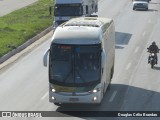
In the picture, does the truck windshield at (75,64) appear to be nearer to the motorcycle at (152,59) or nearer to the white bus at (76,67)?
the white bus at (76,67)

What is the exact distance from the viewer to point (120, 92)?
2588 centimetres

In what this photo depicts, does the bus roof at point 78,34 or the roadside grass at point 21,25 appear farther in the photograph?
the roadside grass at point 21,25

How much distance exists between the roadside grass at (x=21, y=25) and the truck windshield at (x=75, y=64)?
13645mm

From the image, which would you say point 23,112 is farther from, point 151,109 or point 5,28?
point 5,28

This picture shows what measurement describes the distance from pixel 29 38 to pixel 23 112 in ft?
69.2

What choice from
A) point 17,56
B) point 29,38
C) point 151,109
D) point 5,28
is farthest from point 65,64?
point 5,28

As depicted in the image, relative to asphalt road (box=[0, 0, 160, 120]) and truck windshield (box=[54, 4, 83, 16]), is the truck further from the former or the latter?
asphalt road (box=[0, 0, 160, 120])

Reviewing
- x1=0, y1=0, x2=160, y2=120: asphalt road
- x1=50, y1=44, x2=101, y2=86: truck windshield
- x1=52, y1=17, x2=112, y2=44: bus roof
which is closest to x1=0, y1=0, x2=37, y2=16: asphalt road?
x1=0, y1=0, x2=160, y2=120: asphalt road

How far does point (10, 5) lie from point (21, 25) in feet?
78.6

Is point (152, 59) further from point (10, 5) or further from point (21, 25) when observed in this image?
point (10, 5)

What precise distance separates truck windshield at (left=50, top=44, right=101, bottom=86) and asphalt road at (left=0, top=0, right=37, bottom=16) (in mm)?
39084

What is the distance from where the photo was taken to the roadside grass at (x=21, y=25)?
131ft

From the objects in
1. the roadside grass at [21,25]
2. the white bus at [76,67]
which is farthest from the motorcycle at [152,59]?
the roadside grass at [21,25]

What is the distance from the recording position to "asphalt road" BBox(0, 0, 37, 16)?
64537mm
